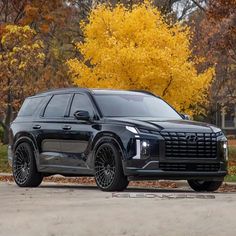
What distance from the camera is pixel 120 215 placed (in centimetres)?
855

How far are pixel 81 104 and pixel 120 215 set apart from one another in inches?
211

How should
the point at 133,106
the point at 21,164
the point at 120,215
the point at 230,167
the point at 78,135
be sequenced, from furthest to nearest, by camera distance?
the point at 230,167
the point at 21,164
the point at 133,106
the point at 78,135
the point at 120,215

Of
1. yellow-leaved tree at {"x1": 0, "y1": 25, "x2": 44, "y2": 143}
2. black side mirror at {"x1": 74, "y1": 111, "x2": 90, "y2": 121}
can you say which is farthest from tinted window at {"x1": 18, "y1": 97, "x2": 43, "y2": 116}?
yellow-leaved tree at {"x1": 0, "y1": 25, "x2": 44, "y2": 143}

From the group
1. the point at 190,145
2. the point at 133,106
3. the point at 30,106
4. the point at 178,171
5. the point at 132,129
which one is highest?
the point at 133,106

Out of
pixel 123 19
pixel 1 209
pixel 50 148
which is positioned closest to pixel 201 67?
pixel 123 19

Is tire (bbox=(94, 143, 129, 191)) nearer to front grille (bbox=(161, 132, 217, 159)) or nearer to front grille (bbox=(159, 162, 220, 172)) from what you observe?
front grille (bbox=(159, 162, 220, 172))

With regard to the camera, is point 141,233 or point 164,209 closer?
point 141,233

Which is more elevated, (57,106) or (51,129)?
(57,106)

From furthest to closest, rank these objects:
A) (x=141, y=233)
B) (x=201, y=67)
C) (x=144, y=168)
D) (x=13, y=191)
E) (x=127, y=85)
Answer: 1. (x=201, y=67)
2. (x=127, y=85)
3. (x=13, y=191)
4. (x=144, y=168)
5. (x=141, y=233)

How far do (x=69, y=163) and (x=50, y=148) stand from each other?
0.69 m

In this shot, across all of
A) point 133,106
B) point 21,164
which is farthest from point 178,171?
point 21,164

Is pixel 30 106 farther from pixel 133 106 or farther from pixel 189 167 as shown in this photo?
pixel 189 167

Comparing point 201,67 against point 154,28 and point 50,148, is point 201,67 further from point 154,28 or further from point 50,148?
point 50,148

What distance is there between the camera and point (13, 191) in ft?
43.2
